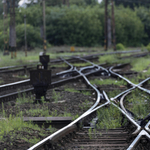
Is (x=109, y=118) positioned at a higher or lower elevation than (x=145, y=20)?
lower

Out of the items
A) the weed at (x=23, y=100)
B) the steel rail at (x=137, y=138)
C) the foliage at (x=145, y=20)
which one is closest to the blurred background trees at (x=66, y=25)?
the foliage at (x=145, y=20)

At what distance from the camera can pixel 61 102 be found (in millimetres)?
7266

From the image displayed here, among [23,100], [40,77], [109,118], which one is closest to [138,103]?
[109,118]

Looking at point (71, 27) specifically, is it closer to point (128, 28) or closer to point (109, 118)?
point (128, 28)

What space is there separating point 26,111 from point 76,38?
5145cm

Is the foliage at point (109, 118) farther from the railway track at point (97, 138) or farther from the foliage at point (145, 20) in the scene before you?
the foliage at point (145, 20)

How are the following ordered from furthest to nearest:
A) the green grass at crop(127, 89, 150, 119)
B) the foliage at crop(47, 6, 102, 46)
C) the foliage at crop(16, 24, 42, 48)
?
the foliage at crop(47, 6, 102, 46), the foliage at crop(16, 24, 42, 48), the green grass at crop(127, 89, 150, 119)

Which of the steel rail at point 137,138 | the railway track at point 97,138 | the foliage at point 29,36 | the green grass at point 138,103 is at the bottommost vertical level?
the green grass at point 138,103

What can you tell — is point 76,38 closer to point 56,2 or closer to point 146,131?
point 56,2

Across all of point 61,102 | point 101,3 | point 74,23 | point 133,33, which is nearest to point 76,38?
point 74,23

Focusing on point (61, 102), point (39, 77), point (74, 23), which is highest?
point (74, 23)

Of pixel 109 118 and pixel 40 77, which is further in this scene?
pixel 40 77

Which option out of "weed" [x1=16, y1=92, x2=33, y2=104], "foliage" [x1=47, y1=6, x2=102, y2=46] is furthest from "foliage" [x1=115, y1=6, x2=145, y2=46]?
"weed" [x1=16, y1=92, x2=33, y2=104]

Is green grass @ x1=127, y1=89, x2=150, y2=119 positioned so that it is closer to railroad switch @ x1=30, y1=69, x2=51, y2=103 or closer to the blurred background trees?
railroad switch @ x1=30, y1=69, x2=51, y2=103
